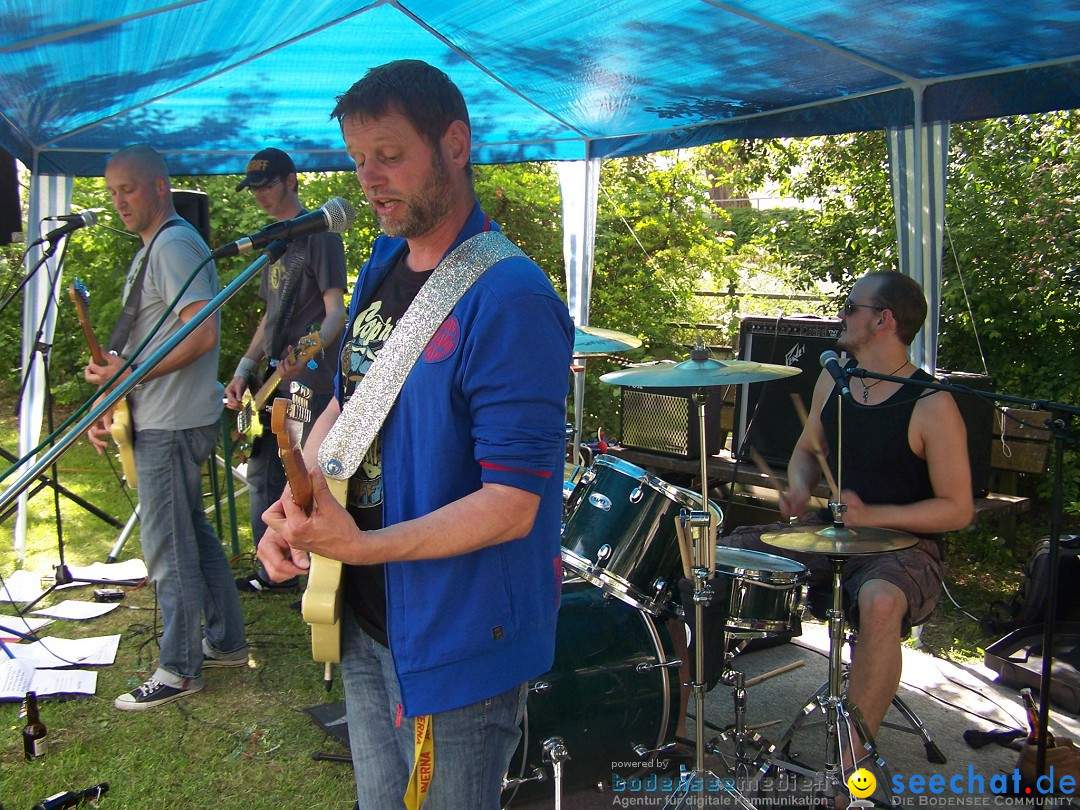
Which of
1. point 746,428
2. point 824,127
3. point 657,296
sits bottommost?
point 746,428

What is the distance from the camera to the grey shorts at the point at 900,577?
326 centimetres

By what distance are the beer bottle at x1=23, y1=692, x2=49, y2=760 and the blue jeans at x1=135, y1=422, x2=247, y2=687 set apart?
1.66ft

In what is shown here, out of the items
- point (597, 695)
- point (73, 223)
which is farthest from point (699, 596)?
point (73, 223)

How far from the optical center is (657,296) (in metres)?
8.39

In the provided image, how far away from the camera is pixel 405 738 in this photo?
5.51ft

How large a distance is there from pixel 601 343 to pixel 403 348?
3.26m

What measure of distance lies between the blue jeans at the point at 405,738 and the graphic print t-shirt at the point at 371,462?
0.21ft

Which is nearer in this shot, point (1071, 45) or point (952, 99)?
point (1071, 45)

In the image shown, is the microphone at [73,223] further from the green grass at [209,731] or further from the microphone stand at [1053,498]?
the microphone stand at [1053,498]

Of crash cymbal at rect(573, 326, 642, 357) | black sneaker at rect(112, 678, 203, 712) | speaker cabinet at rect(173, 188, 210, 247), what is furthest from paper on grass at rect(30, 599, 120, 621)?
crash cymbal at rect(573, 326, 642, 357)

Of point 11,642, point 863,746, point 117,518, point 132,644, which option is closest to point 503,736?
point 863,746

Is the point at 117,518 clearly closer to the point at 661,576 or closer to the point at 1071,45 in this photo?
the point at 661,576

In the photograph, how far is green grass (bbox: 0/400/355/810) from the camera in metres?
3.17

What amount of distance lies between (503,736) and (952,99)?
11.9ft
